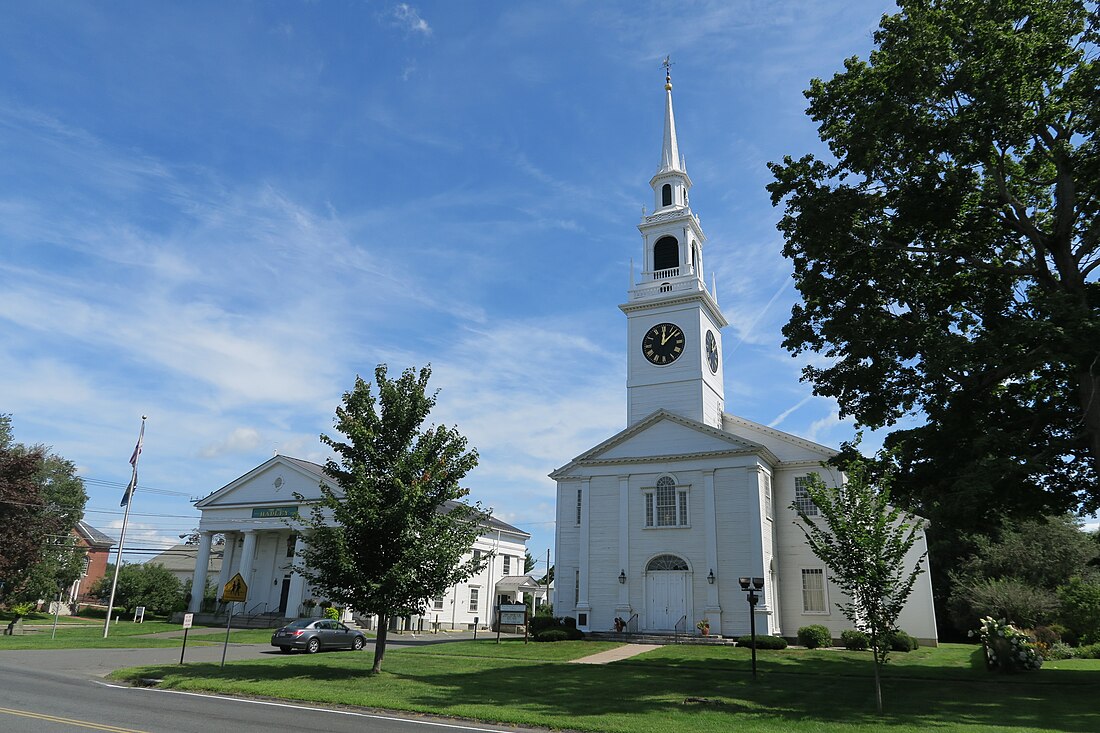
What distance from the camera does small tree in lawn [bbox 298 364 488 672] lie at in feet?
60.5

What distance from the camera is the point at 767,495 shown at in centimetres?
3459

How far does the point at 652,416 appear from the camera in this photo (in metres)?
35.8

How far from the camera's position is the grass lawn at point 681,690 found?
1316cm

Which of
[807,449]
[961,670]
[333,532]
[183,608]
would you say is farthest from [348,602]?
[183,608]

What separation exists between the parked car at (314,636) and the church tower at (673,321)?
58.2ft

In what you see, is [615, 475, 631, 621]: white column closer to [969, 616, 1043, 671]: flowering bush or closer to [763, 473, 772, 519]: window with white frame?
[763, 473, 772, 519]: window with white frame

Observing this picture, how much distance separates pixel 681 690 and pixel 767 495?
18.9 m

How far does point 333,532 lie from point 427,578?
285 cm

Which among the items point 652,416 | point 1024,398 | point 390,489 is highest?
point 652,416

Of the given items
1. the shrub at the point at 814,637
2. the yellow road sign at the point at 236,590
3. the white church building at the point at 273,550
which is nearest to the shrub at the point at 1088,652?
the shrub at the point at 814,637

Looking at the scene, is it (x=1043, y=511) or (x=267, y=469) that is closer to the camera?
(x=1043, y=511)

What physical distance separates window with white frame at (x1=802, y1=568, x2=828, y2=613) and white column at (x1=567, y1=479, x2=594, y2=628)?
1062cm

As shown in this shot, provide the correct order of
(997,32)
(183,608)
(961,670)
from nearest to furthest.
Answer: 1. (997,32)
2. (961,670)
3. (183,608)

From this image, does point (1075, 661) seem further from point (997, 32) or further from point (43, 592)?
point (43, 592)
